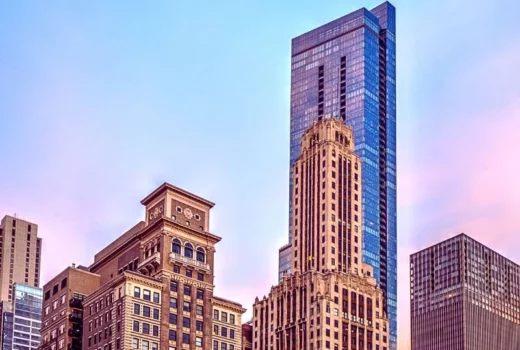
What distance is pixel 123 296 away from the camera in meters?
200

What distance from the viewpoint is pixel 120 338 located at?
197 metres

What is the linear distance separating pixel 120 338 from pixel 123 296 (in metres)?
7.35
